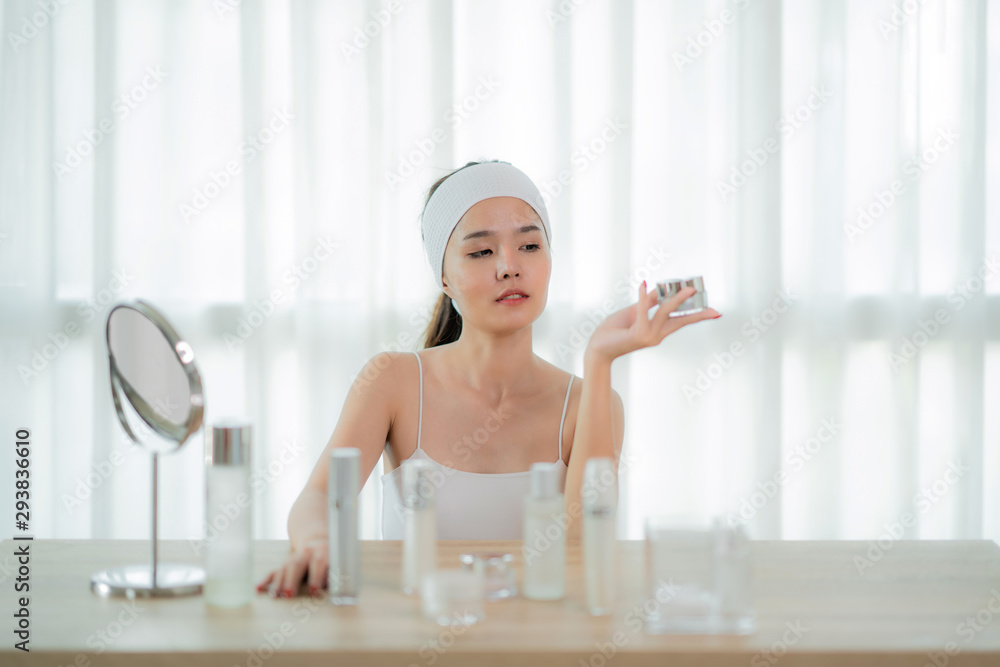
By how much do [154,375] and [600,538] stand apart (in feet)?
1.78

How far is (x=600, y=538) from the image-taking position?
941 mm

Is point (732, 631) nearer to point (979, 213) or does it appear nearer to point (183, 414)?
point (183, 414)

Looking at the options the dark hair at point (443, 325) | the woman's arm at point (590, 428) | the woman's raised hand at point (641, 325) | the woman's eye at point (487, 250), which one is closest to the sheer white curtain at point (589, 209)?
the dark hair at point (443, 325)

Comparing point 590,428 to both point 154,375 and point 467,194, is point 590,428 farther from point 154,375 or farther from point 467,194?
point 154,375

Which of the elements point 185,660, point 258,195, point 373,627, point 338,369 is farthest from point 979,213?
point 185,660

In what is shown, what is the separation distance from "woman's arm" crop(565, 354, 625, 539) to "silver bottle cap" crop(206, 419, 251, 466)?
0.52 m

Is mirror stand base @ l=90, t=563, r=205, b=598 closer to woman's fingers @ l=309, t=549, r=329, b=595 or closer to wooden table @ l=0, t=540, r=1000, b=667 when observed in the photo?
wooden table @ l=0, t=540, r=1000, b=667

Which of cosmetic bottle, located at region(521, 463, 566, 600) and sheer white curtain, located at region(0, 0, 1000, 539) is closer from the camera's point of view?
cosmetic bottle, located at region(521, 463, 566, 600)

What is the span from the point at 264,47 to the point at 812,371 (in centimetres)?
175

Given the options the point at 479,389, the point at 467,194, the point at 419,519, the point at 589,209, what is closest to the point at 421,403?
the point at 479,389

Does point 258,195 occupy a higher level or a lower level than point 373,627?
higher

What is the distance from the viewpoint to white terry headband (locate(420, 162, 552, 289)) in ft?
5.40

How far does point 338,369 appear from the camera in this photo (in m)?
2.55

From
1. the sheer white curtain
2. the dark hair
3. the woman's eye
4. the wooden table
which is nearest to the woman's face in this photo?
the woman's eye
